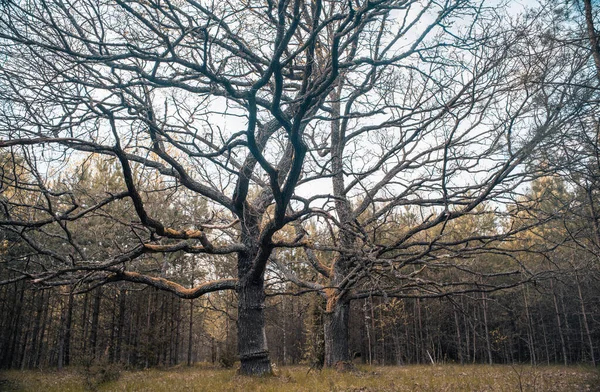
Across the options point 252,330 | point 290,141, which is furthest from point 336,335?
point 290,141

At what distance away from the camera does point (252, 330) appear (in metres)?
9.01

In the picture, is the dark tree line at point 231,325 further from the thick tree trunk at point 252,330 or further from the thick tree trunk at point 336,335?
the thick tree trunk at point 252,330

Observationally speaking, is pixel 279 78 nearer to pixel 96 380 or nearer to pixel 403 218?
pixel 403 218

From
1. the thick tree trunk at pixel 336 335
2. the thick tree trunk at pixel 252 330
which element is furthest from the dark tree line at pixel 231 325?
the thick tree trunk at pixel 252 330

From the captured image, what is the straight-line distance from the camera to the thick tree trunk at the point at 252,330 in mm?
8953

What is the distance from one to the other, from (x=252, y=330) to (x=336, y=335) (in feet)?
11.7

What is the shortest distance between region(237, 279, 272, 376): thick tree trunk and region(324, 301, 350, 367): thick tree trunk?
2875mm

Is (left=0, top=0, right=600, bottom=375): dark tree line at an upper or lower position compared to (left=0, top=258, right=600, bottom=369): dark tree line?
upper

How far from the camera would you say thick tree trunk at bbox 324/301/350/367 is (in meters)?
11.3

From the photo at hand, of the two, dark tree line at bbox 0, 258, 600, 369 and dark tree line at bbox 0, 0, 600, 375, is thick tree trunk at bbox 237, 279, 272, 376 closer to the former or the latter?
dark tree line at bbox 0, 0, 600, 375

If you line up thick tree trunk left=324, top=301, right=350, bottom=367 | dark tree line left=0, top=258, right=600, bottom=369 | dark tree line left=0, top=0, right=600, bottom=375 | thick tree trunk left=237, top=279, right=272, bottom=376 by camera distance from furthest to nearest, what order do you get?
dark tree line left=0, top=258, right=600, bottom=369 → thick tree trunk left=324, top=301, right=350, bottom=367 → thick tree trunk left=237, top=279, right=272, bottom=376 → dark tree line left=0, top=0, right=600, bottom=375

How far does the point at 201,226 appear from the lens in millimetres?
8328

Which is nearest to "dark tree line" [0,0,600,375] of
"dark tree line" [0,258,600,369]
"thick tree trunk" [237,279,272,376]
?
"thick tree trunk" [237,279,272,376]

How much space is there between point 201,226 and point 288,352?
31.0 m
